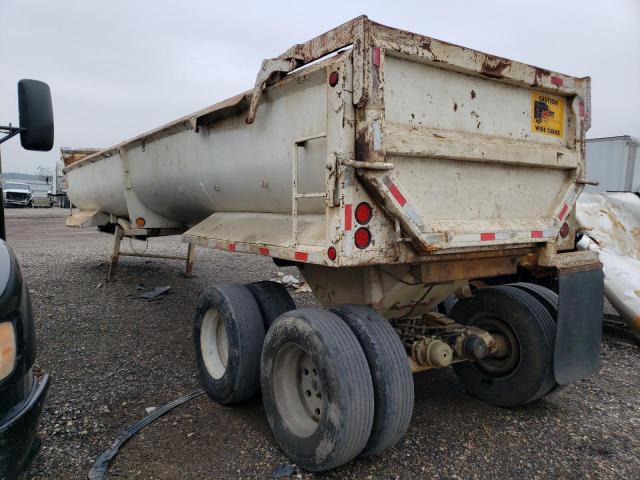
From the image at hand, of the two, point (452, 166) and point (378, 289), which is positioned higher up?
point (452, 166)

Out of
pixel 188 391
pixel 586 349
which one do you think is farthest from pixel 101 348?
pixel 586 349

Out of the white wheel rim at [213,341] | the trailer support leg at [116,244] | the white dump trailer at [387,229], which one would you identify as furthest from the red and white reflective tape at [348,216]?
the trailer support leg at [116,244]

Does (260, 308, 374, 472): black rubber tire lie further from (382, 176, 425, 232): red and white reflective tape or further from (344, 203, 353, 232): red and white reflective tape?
(382, 176, 425, 232): red and white reflective tape

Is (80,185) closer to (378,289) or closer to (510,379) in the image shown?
(378,289)

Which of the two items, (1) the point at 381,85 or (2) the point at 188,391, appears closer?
(1) the point at 381,85

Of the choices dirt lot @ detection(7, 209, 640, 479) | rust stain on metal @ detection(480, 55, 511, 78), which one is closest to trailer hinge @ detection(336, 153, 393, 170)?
rust stain on metal @ detection(480, 55, 511, 78)

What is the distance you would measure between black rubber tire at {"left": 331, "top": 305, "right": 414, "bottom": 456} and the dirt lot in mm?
288

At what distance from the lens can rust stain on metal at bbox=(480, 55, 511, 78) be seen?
2.80 m

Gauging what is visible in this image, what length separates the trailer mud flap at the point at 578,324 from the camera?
295cm

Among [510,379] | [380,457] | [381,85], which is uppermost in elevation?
[381,85]

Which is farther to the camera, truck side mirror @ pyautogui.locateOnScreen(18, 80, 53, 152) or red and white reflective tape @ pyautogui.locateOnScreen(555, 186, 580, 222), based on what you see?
red and white reflective tape @ pyautogui.locateOnScreen(555, 186, 580, 222)

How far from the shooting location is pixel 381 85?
7.80 feet

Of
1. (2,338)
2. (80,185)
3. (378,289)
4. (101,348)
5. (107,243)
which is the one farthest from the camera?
(107,243)

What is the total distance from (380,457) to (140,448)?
1.46 metres
